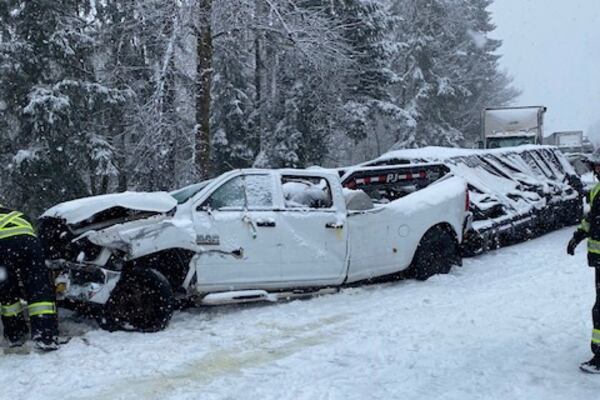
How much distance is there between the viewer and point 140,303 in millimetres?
6121

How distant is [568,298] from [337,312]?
8.60 feet

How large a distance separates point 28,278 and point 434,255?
5.50m

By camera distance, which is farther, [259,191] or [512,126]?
[512,126]

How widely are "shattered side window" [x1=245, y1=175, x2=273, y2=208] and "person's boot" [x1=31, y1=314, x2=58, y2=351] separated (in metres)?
2.57

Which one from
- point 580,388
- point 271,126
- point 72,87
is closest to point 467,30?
point 271,126

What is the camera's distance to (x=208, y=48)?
12898 millimetres

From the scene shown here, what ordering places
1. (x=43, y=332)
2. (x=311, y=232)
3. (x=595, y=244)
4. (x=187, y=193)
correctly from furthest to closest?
(x=311, y=232)
(x=187, y=193)
(x=43, y=332)
(x=595, y=244)

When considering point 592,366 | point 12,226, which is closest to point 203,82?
point 12,226

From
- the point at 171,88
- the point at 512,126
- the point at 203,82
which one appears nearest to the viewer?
the point at 203,82

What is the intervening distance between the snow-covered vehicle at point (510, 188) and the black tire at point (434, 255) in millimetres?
973

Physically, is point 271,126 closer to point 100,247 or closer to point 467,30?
point 100,247

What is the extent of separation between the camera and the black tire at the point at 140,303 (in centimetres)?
607

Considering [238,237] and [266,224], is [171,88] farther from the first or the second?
[238,237]

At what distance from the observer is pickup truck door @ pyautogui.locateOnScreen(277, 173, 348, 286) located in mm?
7203
